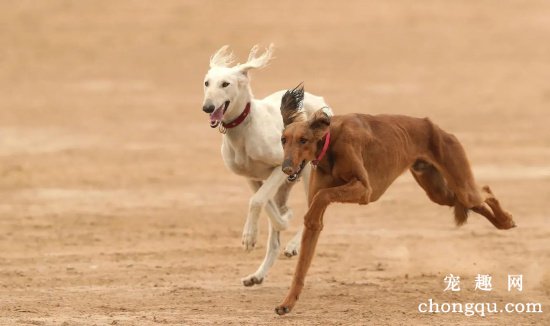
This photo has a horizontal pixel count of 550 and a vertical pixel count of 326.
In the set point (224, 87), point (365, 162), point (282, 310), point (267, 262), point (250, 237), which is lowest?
point (282, 310)

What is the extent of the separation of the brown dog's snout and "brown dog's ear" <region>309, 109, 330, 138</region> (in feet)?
0.94

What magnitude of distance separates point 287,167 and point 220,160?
29.6 feet

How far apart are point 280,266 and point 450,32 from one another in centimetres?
1630

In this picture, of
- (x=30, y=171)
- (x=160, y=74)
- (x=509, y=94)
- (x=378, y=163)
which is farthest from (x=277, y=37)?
(x=378, y=163)

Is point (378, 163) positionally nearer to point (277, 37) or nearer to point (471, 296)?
point (471, 296)

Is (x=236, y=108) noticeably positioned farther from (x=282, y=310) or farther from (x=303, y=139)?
(x=282, y=310)

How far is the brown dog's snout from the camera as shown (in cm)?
722

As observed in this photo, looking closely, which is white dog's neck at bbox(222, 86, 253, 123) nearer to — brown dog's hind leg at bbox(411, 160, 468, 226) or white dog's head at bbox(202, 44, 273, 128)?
white dog's head at bbox(202, 44, 273, 128)

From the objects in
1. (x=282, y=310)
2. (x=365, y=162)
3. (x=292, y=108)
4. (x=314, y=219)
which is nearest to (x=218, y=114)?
(x=292, y=108)

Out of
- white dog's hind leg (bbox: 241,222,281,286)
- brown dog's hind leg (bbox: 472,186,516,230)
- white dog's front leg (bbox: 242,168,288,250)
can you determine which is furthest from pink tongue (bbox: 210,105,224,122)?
brown dog's hind leg (bbox: 472,186,516,230)

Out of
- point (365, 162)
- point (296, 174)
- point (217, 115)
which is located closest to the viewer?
point (296, 174)

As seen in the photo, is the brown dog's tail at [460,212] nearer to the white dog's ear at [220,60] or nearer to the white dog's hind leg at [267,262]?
the white dog's hind leg at [267,262]

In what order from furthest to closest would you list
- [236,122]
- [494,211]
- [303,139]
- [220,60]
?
1. [220,60]
2. [494,211]
3. [236,122]
4. [303,139]

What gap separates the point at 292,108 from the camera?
7836 millimetres
